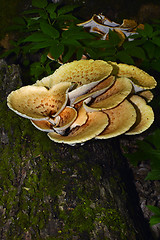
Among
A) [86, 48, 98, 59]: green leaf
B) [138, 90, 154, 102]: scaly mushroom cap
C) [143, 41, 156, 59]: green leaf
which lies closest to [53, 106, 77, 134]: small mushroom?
[138, 90, 154, 102]: scaly mushroom cap

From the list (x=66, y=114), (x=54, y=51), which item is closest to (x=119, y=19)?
(x=54, y=51)

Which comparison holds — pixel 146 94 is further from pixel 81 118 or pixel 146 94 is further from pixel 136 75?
pixel 81 118

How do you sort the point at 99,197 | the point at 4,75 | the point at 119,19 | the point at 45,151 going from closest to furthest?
the point at 99,197 < the point at 45,151 < the point at 4,75 < the point at 119,19

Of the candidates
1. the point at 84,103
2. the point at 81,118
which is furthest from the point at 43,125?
the point at 84,103

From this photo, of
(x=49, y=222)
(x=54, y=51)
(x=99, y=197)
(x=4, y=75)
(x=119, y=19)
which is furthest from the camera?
(x=119, y=19)

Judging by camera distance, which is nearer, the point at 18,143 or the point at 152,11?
the point at 18,143

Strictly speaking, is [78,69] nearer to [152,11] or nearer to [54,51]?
[54,51]

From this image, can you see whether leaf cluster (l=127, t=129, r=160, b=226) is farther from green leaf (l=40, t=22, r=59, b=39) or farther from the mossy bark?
green leaf (l=40, t=22, r=59, b=39)
